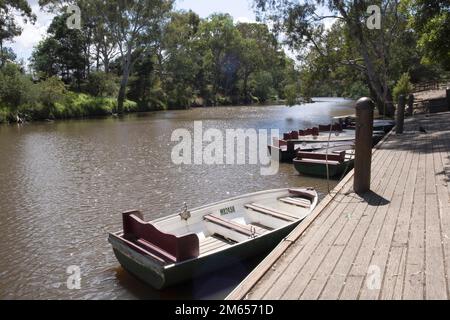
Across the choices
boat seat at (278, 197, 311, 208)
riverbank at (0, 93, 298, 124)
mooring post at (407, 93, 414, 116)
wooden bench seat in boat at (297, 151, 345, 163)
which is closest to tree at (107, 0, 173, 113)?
riverbank at (0, 93, 298, 124)

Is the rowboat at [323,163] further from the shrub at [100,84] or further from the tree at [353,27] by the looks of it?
the shrub at [100,84]

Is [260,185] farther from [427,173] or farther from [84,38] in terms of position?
[84,38]

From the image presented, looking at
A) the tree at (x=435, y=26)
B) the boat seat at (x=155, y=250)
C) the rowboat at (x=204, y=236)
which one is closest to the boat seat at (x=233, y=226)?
the rowboat at (x=204, y=236)

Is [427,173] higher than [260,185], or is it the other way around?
[427,173]

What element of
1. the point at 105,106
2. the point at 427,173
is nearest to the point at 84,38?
the point at 105,106

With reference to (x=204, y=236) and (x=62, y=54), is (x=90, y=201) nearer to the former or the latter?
(x=204, y=236)

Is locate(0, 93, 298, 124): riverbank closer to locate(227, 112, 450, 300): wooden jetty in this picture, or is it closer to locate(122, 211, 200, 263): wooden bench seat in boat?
locate(227, 112, 450, 300): wooden jetty

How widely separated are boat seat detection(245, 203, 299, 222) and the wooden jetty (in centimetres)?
71

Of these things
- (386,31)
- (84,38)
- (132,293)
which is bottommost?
(132,293)

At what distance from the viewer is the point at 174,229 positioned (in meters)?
7.89

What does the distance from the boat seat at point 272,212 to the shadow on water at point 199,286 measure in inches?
43.2

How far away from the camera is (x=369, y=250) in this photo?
536 cm

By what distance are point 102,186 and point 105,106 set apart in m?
37.7
